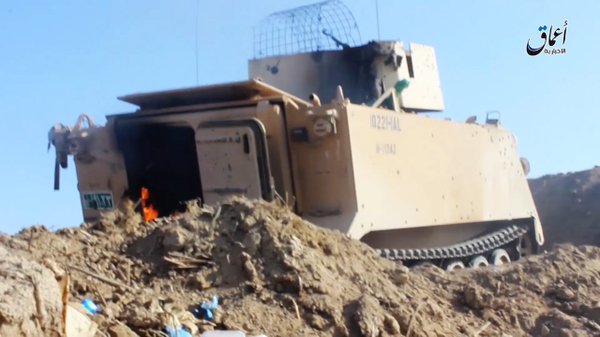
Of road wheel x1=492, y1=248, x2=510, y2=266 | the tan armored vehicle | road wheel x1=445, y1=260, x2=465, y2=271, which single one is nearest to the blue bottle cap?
the tan armored vehicle

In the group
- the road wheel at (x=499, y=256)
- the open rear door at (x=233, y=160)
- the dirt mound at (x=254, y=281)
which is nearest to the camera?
the dirt mound at (x=254, y=281)

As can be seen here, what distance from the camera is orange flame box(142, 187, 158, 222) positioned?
29.0 feet

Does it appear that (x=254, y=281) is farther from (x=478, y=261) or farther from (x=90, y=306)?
(x=478, y=261)

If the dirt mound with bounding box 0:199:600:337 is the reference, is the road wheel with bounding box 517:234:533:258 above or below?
below

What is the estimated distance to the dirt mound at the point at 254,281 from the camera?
4551 mm

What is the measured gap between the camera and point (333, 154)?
315 inches

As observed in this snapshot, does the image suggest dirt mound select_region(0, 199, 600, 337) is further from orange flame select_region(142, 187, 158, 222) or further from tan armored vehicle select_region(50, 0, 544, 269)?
orange flame select_region(142, 187, 158, 222)

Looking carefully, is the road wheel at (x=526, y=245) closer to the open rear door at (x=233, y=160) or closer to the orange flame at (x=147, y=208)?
the orange flame at (x=147, y=208)

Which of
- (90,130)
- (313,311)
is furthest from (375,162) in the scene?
(313,311)

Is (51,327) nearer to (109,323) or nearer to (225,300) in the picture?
(109,323)

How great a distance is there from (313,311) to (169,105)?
443 centimetres

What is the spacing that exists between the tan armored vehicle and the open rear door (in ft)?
0.04

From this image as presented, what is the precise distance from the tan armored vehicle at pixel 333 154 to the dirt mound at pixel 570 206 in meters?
8.34

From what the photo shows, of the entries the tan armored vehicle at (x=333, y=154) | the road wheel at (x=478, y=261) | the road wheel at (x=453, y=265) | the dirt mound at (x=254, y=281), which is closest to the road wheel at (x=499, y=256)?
the tan armored vehicle at (x=333, y=154)
